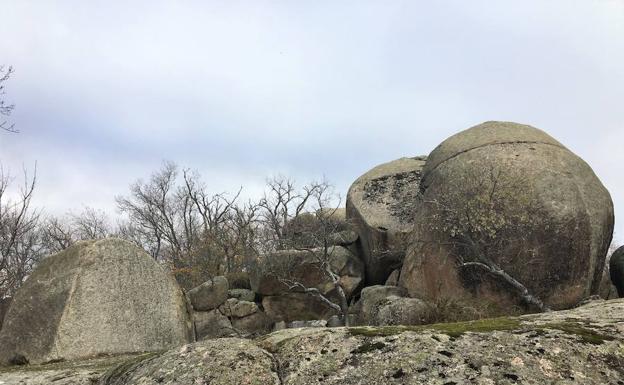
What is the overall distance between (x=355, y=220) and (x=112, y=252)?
10466mm

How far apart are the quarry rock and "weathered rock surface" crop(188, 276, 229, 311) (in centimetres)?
136

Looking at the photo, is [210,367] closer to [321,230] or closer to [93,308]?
[93,308]

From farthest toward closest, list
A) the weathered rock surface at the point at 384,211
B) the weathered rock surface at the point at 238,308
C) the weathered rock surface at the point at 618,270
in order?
1. the weathered rock surface at the point at 238,308
2. the weathered rock surface at the point at 384,211
3. the weathered rock surface at the point at 618,270

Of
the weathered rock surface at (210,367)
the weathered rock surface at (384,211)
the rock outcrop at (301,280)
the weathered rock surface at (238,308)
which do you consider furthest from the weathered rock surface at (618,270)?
the weathered rock surface at (210,367)

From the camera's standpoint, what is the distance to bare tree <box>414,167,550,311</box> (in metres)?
12.5

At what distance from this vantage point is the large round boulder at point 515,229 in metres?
12.5

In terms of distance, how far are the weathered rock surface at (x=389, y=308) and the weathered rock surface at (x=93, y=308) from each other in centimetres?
473

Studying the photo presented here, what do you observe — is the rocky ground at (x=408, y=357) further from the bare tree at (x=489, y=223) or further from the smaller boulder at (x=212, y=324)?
the smaller boulder at (x=212, y=324)

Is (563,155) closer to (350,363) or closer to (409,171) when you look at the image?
(409,171)

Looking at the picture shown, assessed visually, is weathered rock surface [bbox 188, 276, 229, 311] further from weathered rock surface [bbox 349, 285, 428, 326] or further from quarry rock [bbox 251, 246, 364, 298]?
weathered rock surface [bbox 349, 285, 428, 326]

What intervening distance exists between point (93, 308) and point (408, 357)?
7367 mm

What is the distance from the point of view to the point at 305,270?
2097cm

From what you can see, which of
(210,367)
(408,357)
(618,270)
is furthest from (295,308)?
(408,357)

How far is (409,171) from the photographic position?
18.7m
